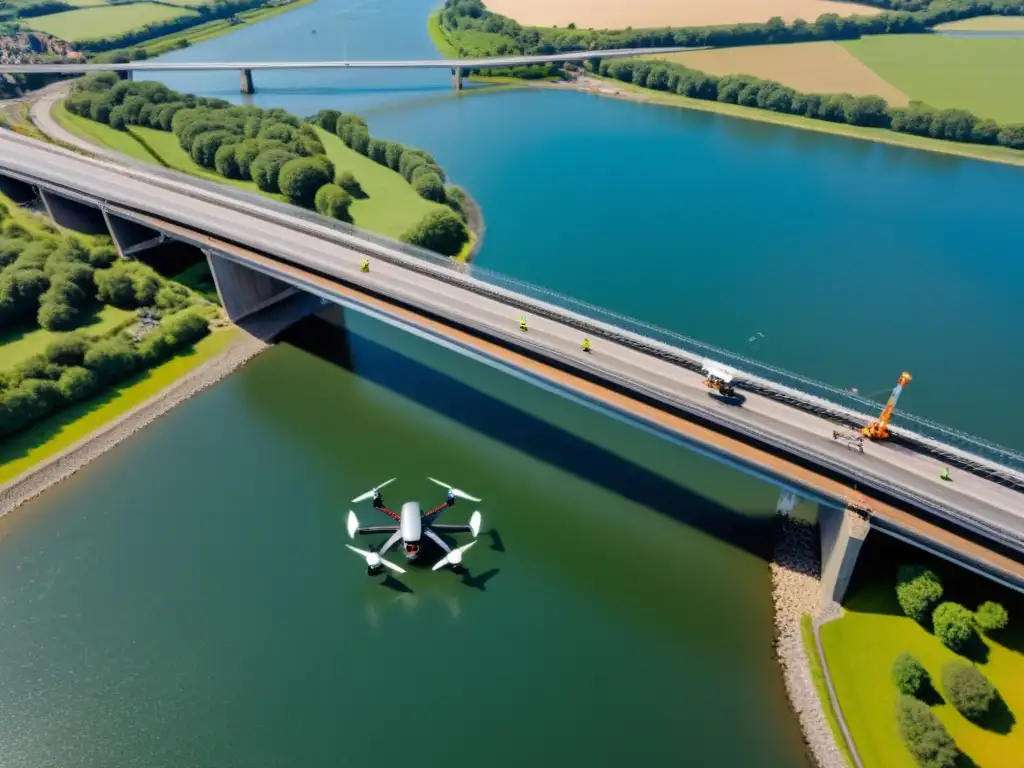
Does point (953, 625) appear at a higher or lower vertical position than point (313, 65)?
lower

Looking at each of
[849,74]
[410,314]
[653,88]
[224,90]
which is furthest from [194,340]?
[849,74]

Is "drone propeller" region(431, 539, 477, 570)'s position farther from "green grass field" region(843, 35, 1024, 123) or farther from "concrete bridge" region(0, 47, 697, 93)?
"green grass field" region(843, 35, 1024, 123)

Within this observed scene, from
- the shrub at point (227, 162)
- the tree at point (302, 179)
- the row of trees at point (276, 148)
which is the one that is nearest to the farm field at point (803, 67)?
the row of trees at point (276, 148)

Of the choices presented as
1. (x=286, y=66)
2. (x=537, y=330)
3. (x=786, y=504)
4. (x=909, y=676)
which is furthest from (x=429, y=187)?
(x=286, y=66)

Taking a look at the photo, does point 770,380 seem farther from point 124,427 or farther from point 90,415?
point 90,415

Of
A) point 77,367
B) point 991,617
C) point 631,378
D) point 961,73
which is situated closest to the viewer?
point 991,617

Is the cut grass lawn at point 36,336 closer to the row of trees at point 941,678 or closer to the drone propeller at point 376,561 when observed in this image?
the drone propeller at point 376,561

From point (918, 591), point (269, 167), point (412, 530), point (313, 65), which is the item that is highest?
point (313, 65)

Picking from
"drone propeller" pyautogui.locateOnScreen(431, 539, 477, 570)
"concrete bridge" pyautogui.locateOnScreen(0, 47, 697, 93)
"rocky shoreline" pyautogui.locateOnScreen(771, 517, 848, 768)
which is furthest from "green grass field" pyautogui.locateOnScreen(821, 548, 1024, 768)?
"concrete bridge" pyautogui.locateOnScreen(0, 47, 697, 93)
